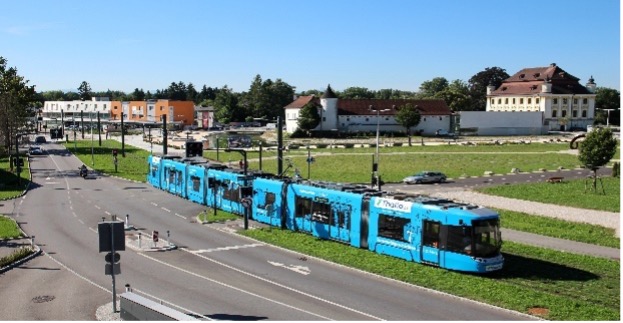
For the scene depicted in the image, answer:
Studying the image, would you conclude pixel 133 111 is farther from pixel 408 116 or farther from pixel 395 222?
pixel 395 222

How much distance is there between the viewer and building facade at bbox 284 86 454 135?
121500 mm

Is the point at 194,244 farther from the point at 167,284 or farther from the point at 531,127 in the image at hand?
the point at 531,127

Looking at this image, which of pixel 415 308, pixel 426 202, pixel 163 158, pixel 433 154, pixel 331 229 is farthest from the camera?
pixel 433 154

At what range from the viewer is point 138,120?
170m

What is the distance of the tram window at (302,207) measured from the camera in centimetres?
3194

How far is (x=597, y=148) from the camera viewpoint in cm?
4641

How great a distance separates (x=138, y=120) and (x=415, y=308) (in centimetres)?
15806

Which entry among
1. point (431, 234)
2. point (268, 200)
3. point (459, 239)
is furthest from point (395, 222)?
point (268, 200)

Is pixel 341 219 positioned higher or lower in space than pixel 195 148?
lower

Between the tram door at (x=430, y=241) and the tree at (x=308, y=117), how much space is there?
9333 centimetres

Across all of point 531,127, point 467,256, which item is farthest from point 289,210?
point 531,127

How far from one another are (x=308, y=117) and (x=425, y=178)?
63.4 meters

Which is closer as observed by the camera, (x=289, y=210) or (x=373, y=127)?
(x=289, y=210)

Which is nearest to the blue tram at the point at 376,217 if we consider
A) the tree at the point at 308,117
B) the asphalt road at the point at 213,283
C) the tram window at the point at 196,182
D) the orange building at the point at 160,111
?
the tram window at the point at 196,182
